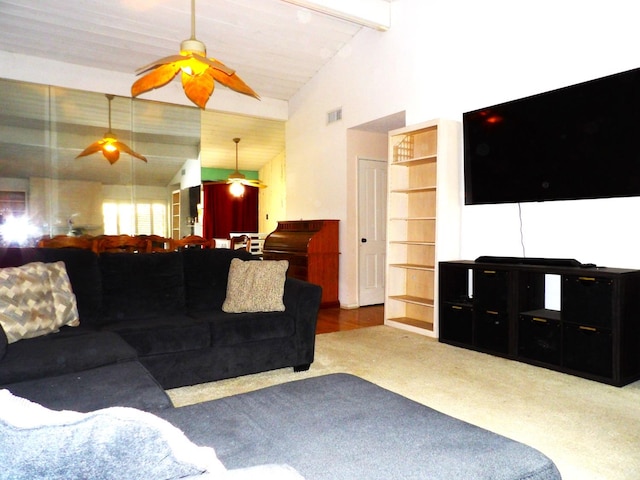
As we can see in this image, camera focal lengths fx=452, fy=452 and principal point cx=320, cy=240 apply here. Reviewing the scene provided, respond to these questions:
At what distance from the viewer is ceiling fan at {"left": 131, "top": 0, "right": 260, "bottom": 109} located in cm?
329

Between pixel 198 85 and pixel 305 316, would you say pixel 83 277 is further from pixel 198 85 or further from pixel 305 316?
pixel 198 85

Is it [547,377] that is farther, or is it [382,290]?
[382,290]

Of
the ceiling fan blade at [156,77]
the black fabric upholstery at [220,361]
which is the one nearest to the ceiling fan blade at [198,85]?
the ceiling fan blade at [156,77]

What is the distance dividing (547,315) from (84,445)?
3.49 m

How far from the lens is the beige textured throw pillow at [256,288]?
3271mm

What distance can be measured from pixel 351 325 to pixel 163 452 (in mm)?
4426

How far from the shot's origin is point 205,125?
8102mm

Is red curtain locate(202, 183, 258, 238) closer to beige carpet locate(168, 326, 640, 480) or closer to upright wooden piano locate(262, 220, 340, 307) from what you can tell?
upright wooden piano locate(262, 220, 340, 307)

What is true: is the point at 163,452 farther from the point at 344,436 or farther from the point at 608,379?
the point at 608,379

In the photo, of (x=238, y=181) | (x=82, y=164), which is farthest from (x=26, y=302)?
(x=238, y=181)

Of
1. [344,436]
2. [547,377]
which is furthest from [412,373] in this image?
[344,436]

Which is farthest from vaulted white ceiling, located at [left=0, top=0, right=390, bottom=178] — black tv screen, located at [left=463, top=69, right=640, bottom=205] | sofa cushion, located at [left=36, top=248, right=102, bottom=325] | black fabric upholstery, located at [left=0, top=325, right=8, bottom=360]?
black fabric upholstery, located at [left=0, top=325, right=8, bottom=360]

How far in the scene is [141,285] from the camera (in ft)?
10.8

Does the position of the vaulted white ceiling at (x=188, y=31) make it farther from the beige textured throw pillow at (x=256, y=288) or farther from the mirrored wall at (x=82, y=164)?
the beige textured throw pillow at (x=256, y=288)
